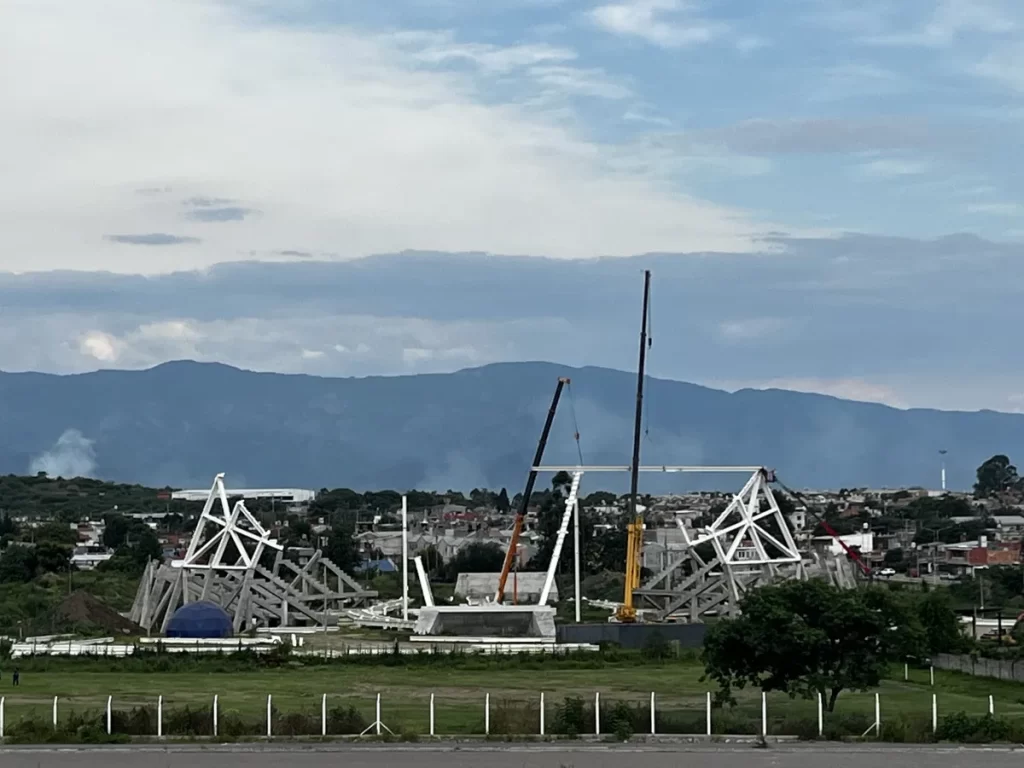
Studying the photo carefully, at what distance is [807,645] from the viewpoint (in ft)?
145

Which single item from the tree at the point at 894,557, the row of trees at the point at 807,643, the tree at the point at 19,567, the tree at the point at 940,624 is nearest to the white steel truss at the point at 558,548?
the tree at the point at 940,624

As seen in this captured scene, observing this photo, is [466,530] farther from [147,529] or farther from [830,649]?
[830,649]

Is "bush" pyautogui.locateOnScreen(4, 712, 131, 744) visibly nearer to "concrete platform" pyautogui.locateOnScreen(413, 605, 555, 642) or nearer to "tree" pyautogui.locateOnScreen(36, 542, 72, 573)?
"concrete platform" pyautogui.locateOnScreen(413, 605, 555, 642)

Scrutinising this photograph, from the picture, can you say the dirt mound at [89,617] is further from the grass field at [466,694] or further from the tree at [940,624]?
the tree at [940,624]

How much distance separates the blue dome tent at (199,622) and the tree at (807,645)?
157 ft

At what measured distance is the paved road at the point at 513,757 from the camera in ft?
120

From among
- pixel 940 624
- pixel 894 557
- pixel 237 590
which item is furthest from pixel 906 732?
pixel 894 557

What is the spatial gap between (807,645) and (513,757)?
9714 millimetres

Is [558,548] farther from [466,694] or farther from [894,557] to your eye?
[894,557]

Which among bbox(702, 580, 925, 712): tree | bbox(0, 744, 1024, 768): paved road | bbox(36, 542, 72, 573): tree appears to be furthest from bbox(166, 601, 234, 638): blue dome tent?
bbox(0, 744, 1024, 768): paved road

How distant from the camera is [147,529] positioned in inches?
6895

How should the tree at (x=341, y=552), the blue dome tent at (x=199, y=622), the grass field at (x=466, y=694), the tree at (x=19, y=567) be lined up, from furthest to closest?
1. the tree at (x=341, y=552)
2. the tree at (x=19, y=567)
3. the blue dome tent at (x=199, y=622)
4. the grass field at (x=466, y=694)

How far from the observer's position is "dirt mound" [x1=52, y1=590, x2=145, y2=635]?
9238 centimetres

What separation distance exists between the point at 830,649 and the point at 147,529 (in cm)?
13717
